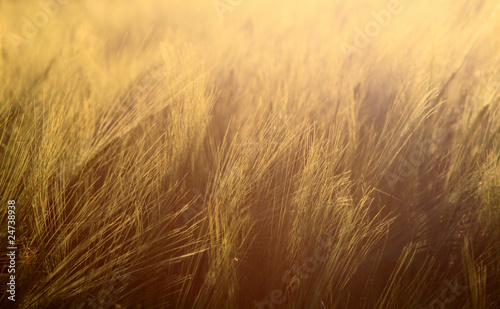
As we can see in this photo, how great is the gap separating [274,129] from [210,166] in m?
0.29

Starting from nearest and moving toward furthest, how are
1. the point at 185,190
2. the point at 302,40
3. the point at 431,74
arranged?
1. the point at 185,190
2. the point at 431,74
3. the point at 302,40

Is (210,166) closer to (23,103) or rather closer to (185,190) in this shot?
(185,190)

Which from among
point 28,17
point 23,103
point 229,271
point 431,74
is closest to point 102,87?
point 23,103

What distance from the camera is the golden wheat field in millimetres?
910

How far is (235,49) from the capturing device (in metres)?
1.70

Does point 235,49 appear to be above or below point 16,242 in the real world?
above

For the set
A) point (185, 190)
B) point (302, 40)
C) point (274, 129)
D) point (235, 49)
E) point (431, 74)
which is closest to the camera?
point (274, 129)

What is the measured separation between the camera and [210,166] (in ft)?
3.97

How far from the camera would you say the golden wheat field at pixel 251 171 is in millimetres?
910

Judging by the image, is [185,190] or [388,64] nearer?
[185,190]

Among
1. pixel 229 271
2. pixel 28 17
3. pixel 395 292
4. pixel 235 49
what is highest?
pixel 28 17

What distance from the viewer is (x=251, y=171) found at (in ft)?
3.27

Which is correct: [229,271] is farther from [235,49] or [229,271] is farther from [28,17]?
[28,17]

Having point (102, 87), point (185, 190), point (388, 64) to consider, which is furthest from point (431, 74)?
point (102, 87)
